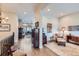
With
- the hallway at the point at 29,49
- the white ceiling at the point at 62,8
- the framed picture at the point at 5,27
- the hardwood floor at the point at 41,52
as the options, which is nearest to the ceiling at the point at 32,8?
the white ceiling at the point at 62,8

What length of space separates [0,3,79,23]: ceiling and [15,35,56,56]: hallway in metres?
0.47

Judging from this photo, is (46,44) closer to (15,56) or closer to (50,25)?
(50,25)

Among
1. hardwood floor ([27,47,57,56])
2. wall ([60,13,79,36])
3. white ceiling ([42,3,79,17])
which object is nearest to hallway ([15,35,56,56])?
hardwood floor ([27,47,57,56])

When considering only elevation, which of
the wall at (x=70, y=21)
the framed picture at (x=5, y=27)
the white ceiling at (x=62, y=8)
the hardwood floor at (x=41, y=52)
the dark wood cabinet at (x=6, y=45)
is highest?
the white ceiling at (x=62, y=8)

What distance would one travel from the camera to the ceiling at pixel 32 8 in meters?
2.84

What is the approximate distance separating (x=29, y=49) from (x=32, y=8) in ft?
3.16

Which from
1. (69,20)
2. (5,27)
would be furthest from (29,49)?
(69,20)

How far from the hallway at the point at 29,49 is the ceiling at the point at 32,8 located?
47 cm

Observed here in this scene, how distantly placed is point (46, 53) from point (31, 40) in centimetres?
47

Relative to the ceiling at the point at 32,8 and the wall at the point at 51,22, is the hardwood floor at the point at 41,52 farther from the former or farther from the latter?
the ceiling at the point at 32,8

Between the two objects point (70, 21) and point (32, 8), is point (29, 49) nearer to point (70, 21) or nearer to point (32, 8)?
point (32, 8)

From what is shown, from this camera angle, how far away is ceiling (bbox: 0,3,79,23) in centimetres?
284

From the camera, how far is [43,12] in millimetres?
3004

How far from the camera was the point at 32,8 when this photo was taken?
2896 mm
